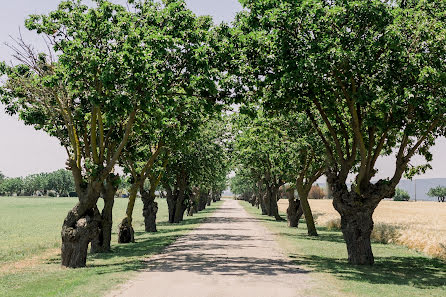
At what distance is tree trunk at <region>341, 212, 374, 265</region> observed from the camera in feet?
53.1

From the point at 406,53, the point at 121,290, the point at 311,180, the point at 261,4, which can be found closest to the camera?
the point at 121,290

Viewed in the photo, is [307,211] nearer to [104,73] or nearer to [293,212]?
[293,212]

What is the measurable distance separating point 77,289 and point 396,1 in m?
13.4

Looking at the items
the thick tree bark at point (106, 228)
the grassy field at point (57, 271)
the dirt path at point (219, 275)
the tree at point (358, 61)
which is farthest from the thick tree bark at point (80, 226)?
the tree at point (358, 61)

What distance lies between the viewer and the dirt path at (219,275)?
1077 centimetres

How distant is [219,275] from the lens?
1307cm

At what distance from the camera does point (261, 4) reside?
14406 mm

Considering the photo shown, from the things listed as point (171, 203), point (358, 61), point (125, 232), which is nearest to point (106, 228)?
point (125, 232)

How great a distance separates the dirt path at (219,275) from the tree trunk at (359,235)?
2462 mm

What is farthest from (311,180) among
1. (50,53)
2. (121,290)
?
(121,290)

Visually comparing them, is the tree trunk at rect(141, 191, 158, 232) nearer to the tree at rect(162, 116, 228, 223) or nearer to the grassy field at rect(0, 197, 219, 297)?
the tree at rect(162, 116, 228, 223)

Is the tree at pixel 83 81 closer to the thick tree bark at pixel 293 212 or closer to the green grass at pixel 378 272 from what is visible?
the green grass at pixel 378 272

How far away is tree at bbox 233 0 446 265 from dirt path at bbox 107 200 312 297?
12.9 feet

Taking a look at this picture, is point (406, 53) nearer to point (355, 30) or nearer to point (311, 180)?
point (355, 30)
